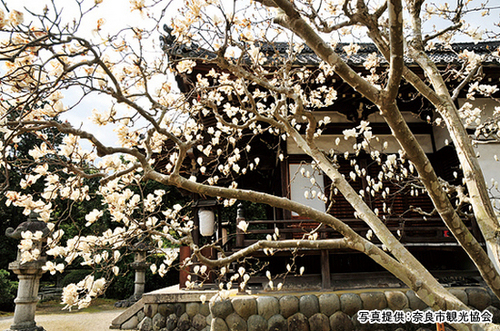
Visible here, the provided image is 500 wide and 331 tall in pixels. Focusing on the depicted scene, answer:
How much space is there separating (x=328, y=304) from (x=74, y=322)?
626 cm

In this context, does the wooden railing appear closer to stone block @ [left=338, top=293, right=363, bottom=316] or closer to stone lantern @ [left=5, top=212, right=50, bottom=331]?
stone block @ [left=338, top=293, right=363, bottom=316]

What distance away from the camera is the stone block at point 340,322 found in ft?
15.3

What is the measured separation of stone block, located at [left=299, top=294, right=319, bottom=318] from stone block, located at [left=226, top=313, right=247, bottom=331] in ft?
2.91

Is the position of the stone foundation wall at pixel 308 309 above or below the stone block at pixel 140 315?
above

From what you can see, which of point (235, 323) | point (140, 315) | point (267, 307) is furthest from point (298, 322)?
point (140, 315)

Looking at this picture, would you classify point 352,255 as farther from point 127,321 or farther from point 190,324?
point 127,321

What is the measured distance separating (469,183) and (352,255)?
13.6 feet

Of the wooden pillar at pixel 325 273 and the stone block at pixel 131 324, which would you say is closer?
the wooden pillar at pixel 325 273

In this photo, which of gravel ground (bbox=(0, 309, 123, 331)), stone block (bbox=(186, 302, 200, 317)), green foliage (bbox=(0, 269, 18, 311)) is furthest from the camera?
green foliage (bbox=(0, 269, 18, 311))

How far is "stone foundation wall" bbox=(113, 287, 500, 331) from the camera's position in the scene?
4.62 metres

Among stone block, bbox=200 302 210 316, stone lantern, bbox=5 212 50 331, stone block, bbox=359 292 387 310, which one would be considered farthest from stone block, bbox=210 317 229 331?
stone lantern, bbox=5 212 50 331

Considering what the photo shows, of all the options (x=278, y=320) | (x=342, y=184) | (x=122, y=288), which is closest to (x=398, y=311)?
(x=278, y=320)

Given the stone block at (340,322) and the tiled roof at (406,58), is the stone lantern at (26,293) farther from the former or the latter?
the tiled roof at (406,58)

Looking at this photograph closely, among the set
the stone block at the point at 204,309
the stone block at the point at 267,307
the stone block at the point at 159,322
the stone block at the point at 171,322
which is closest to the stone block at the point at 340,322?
the stone block at the point at 267,307
